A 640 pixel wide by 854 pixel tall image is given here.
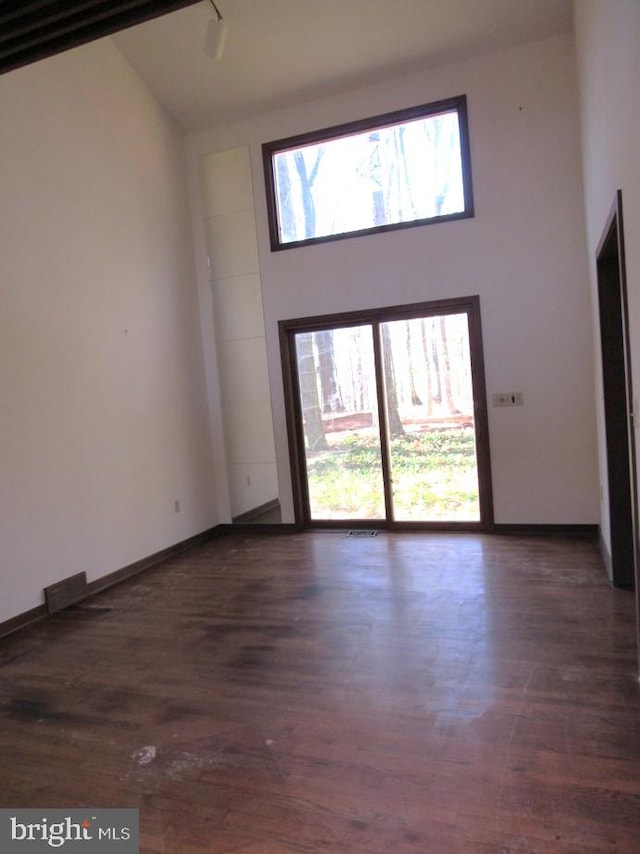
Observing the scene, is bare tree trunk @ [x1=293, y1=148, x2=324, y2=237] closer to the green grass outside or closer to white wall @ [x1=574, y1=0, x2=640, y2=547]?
the green grass outside

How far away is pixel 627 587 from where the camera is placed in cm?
354

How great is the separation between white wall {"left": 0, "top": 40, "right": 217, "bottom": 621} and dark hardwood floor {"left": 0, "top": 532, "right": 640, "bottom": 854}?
0.72m

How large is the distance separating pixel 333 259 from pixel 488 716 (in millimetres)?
4134

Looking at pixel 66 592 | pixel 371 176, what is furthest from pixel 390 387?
pixel 66 592

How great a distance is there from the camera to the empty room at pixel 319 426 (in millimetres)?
2033

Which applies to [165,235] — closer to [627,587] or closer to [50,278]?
[50,278]

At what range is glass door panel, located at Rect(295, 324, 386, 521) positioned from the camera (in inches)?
213

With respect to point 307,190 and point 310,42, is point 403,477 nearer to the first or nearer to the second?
point 307,190

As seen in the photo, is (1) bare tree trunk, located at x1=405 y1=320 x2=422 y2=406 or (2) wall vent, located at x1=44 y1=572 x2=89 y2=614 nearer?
(2) wall vent, located at x1=44 y1=572 x2=89 y2=614

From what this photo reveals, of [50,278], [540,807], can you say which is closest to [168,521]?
[50,278]

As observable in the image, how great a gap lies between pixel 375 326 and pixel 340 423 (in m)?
1.00

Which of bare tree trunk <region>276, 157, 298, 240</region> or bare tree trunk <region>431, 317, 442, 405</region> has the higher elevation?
bare tree trunk <region>276, 157, 298, 240</region>

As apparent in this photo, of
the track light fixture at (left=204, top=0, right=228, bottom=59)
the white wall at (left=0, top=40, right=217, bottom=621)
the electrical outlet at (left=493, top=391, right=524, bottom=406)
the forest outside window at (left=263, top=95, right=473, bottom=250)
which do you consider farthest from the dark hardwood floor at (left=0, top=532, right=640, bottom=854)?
the track light fixture at (left=204, top=0, right=228, bottom=59)

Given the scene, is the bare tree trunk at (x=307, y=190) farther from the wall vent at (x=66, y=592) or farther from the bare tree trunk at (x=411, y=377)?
the wall vent at (x=66, y=592)
